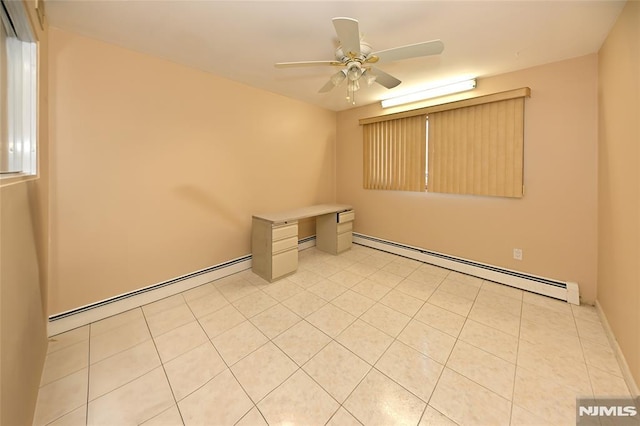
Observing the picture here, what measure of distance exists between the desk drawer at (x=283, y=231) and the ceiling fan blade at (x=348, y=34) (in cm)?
193

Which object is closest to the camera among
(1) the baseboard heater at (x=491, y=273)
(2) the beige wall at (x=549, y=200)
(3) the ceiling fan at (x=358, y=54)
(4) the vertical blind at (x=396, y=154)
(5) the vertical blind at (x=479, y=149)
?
(3) the ceiling fan at (x=358, y=54)

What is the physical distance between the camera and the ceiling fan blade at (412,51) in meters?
1.54

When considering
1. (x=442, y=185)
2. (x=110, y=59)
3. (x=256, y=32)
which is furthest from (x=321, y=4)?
(x=442, y=185)

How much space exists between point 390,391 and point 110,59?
344 centimetres

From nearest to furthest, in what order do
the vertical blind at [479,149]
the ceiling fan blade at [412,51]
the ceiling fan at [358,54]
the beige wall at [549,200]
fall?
the ceiling fan at [358,54]
the ceiling fan blade at [412,51]
the beige wall at [549,200]
the vertical blind at [479,149]

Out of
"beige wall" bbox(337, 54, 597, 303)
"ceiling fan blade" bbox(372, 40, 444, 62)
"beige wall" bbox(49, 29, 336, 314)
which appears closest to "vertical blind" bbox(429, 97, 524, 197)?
"beige wall" bbox(337, 54, 597, 303)

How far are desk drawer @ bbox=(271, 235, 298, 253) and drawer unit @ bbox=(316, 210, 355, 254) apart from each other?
92 cm

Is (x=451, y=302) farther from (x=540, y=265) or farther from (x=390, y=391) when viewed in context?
(x=390, y=391)

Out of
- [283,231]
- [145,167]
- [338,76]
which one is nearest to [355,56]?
[338,76]

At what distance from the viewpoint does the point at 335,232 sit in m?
3.79

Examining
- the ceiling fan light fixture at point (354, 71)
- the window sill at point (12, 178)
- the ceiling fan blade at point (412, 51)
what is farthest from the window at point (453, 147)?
the window sill at point (12, 178)

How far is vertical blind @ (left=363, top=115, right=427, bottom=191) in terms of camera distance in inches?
134

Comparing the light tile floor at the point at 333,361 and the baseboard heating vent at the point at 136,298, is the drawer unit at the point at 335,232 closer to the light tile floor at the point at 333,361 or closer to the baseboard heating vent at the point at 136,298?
the light tile floor at the point at 333,361

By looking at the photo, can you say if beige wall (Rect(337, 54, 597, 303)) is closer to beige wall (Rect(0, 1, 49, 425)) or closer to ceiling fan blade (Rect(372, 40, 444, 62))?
ceiling fan blade (Rect(372, 40, 444, 62))
